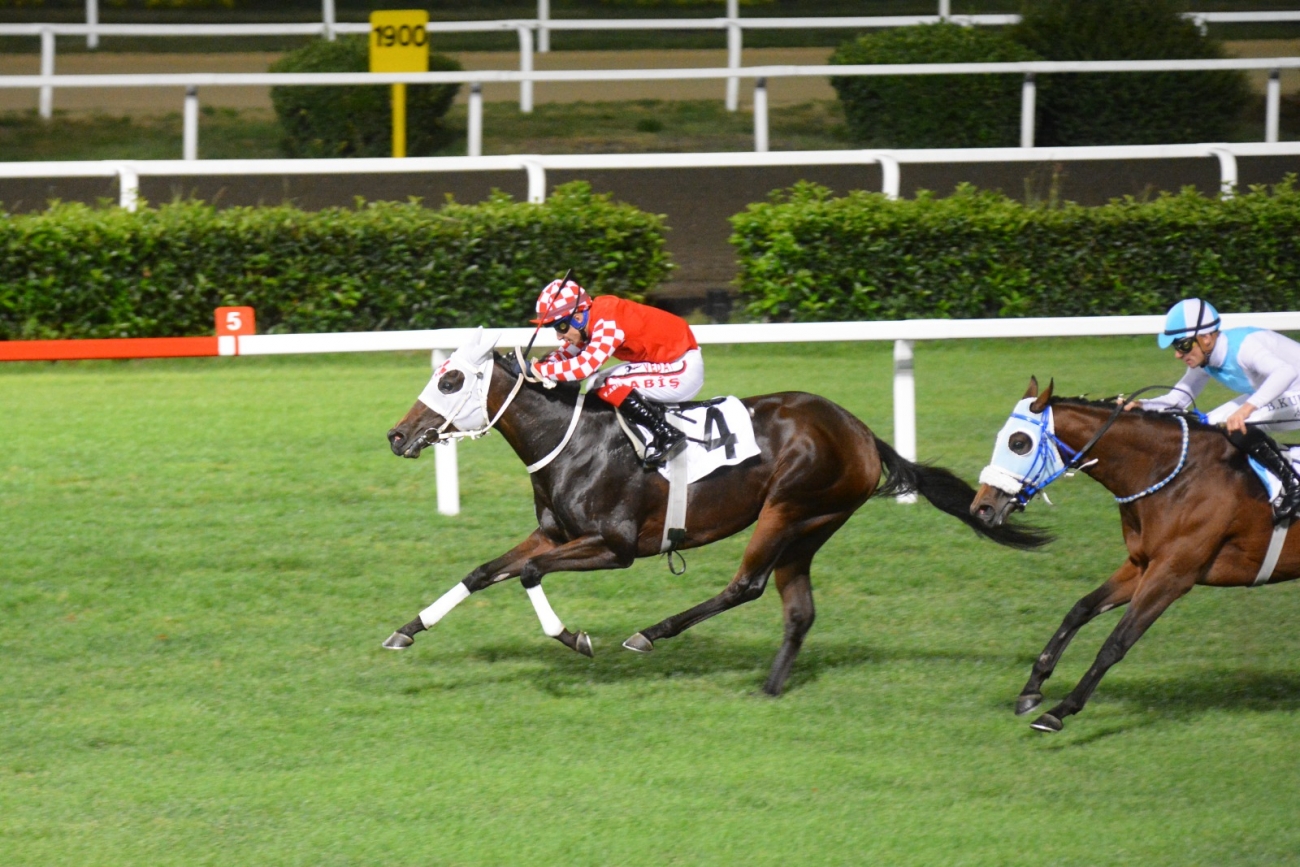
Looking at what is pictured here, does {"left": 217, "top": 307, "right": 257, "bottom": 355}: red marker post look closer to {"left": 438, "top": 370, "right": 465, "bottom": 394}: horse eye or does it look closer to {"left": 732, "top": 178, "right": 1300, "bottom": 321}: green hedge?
{"left": 438, "top": 370, "right": 465, "bottom": 394}: horse eye

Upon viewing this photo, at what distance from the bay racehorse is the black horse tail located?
0.02 metres

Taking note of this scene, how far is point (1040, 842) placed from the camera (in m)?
3.96

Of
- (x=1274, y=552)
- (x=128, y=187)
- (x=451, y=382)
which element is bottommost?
(x=1274, y=552)

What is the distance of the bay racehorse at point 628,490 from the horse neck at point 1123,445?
52 centimetres

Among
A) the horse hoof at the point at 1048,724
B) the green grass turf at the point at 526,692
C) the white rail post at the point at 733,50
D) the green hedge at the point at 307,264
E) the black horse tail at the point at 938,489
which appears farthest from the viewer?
the white rail post at the point at 733,50

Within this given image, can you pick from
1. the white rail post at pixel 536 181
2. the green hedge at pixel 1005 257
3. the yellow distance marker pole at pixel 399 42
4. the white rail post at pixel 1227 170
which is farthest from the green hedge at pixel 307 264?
the white rail post at pixel 1227 170

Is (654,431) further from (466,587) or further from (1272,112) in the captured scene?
(1272,112)

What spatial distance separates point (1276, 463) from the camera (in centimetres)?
484

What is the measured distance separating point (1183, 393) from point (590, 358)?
200 cm

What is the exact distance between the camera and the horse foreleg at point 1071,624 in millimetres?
4906

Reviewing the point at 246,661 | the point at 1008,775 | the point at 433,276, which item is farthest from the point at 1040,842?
the point at 433,276

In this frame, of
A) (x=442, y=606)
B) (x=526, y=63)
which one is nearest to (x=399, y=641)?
(x=442, y=606)

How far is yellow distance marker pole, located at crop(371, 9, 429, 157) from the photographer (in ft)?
38.5

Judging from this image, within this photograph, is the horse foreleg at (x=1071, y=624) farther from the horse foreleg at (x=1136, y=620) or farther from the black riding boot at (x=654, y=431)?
the black riding boot at (x=654, y=431)
